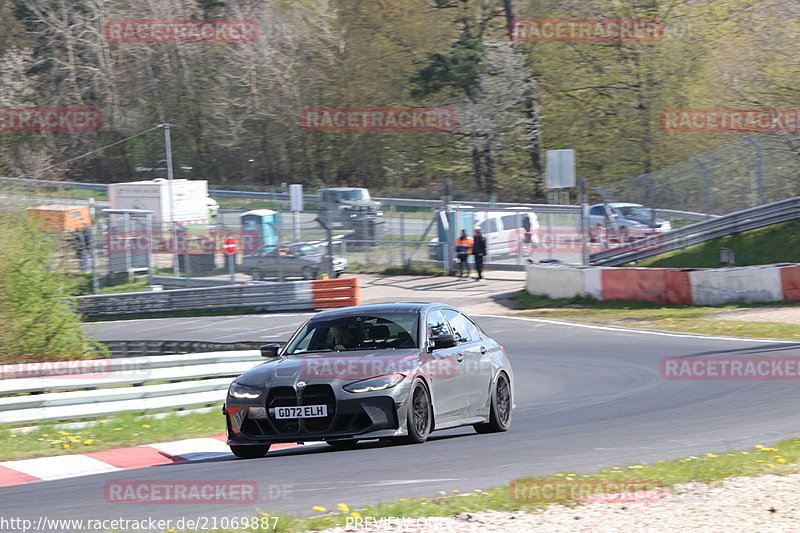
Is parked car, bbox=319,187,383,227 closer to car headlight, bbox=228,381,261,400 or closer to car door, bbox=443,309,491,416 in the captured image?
car door, bbox=443,309,491,416

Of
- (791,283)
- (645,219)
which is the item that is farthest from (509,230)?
(791,283)

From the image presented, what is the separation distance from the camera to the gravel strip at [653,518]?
18.8 feet

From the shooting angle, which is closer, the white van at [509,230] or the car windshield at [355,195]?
the white van at [509,230]

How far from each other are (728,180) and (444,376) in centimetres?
2109

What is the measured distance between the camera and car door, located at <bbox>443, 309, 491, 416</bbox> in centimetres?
1002

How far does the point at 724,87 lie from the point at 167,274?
78.6ft

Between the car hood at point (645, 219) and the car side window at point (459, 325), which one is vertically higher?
the car hood at point (645, 219)

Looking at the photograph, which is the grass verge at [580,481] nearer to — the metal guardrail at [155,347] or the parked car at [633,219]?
the metal guardrail at [155,347]

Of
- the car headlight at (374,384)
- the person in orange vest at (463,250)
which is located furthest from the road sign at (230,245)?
the car headlight at (374,384)

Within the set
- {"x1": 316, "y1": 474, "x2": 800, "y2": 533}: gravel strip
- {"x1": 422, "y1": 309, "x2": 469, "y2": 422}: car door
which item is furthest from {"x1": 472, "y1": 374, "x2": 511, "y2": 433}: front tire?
{"x1": 316, "y1": 474, "x2": 800, "y2": 533}: gravel strip

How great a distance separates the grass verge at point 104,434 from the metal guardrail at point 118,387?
144 mm

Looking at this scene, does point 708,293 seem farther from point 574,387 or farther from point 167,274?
point 167,274

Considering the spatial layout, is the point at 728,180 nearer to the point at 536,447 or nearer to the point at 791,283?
the point at 791,283

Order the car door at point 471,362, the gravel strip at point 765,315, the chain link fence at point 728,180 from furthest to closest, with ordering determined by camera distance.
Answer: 1. the chain link fence at point 728,180
2. the gravel strip at point 765,315
3. the car door at point 471,362
